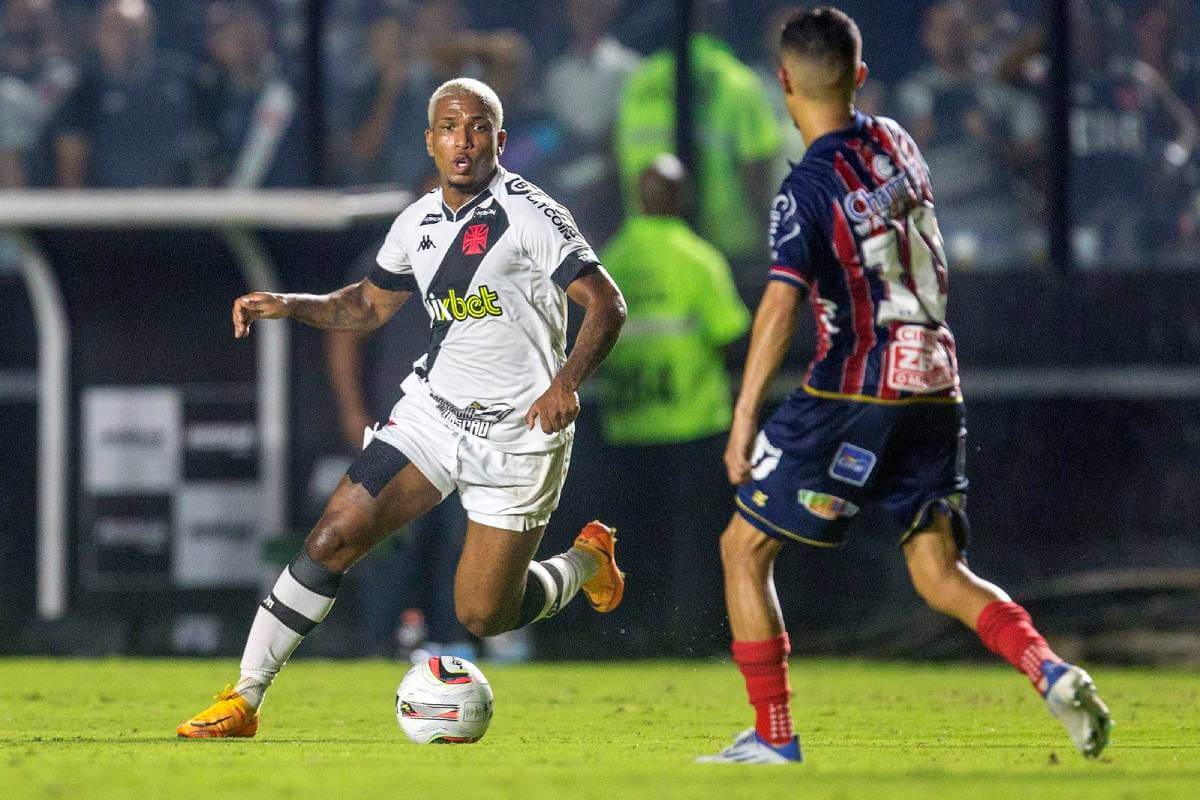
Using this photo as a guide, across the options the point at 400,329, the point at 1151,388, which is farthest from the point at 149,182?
the point at 1151,388

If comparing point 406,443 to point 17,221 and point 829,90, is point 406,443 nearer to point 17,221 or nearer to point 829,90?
point 829,90

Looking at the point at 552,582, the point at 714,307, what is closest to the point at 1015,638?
the point at 552,582

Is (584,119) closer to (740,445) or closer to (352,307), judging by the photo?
(352,307)

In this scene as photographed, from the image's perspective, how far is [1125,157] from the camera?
11.6 metres

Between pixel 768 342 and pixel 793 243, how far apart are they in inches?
11.0

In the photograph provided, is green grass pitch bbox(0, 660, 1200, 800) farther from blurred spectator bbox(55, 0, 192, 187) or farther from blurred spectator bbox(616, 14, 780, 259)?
blurred spectator bbox(55, 0, 192, 187)

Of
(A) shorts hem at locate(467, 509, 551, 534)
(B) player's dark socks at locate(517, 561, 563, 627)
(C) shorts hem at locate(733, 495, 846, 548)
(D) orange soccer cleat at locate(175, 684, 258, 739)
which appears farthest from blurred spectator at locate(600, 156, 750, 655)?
(C) shorts hem at locate(733, 495, 846, 548)

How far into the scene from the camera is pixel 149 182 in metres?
12.1

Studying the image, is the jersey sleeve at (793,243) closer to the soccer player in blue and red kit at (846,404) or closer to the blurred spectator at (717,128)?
the soccer player in blue and red kit at (846,404)

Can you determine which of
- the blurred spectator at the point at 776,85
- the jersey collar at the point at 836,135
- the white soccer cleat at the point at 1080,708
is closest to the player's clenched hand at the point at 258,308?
the jersey collar at the point at 836,135

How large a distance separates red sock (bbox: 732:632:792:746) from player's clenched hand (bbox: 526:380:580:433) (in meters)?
1.11

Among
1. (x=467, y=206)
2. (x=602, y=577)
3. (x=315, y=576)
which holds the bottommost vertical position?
(x=602, y=577)

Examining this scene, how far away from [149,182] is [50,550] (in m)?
2.03

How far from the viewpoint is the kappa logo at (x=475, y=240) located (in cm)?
717
